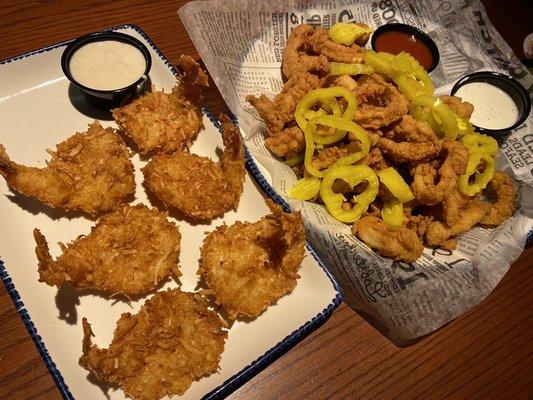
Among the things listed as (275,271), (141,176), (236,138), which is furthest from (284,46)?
(275,271)

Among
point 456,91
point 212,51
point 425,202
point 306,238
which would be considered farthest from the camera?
point 456,91

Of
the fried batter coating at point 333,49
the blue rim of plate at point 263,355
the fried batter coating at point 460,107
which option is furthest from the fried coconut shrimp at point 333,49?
the blue rim of plate at point 263,355

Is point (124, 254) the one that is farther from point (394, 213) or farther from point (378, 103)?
point (378, 103)

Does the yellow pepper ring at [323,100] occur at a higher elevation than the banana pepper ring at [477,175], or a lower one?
higher

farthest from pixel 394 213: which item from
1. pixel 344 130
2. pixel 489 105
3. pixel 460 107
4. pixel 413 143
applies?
pixel 489 105

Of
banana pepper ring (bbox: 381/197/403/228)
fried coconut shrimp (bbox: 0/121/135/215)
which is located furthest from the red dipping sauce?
fried coconut shrimp (bbox: 0/121/135/215)

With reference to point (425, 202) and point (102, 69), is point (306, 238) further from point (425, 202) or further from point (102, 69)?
point (102, 69)

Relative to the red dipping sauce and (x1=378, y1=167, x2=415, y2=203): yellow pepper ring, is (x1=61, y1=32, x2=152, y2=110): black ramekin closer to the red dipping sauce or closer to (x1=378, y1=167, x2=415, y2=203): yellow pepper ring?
(x1=378, y1=167, x2=415, y2=203): yellow pepper ring

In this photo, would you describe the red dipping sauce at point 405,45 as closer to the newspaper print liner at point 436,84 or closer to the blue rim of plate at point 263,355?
the newspaper print liner at point 436,84
